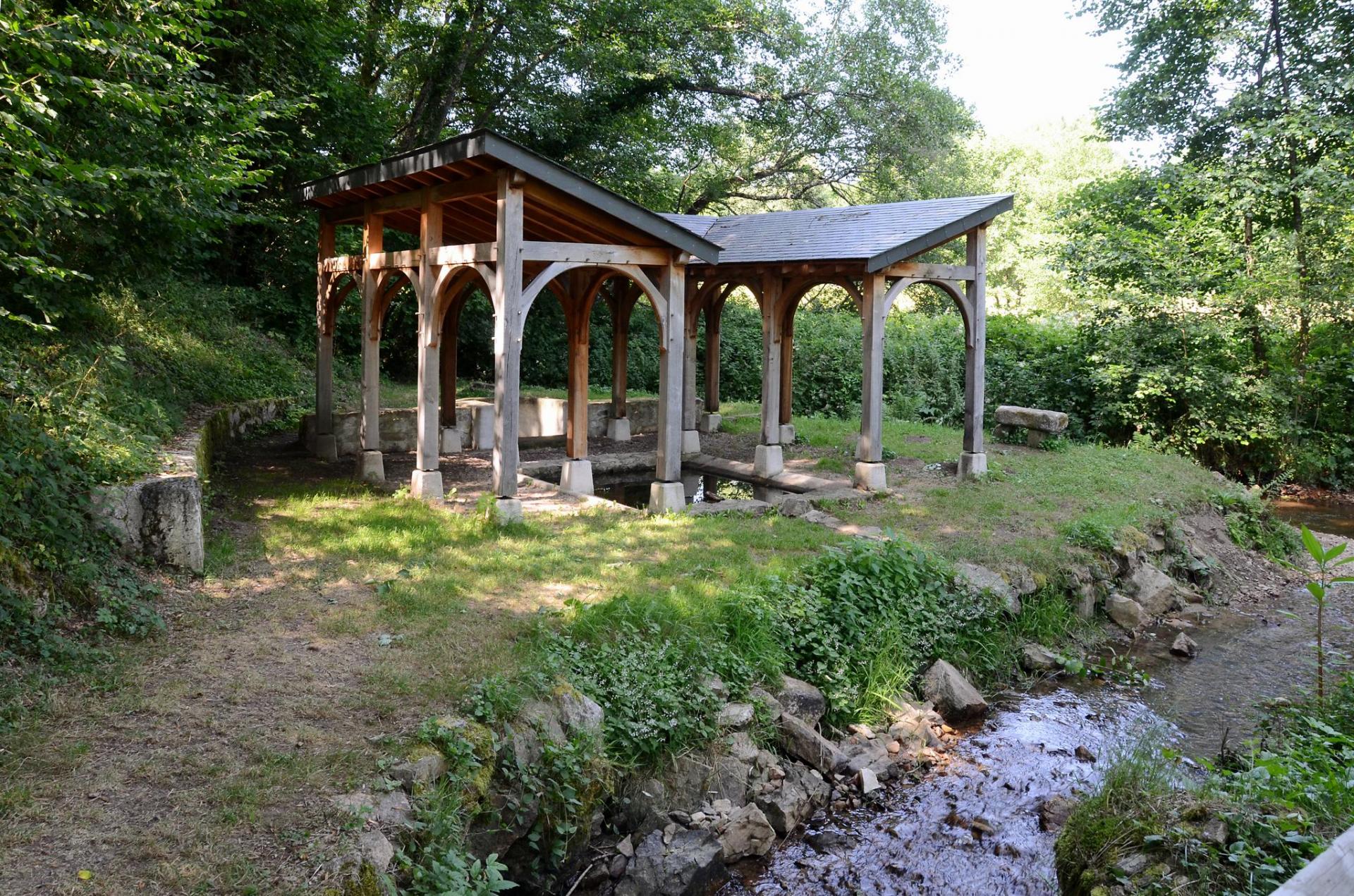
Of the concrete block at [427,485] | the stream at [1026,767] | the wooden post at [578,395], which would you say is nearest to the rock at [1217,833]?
A: the stream at [1026,767]

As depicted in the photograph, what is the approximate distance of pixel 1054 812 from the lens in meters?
5.71

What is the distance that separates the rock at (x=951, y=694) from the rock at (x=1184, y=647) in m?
2.44

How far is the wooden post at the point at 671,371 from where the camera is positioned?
32.3 feet

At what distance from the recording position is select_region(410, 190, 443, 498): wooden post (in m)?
9.57

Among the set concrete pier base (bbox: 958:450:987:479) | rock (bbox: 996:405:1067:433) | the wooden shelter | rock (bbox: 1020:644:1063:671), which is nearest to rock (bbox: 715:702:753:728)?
rock (bbox: 1020:644:1063:671)

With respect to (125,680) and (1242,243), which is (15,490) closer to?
(125,680)

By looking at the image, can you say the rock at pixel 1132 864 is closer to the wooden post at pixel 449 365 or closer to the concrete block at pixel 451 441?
the concrete block at pixel 451 441

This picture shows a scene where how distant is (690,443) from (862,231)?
412cm

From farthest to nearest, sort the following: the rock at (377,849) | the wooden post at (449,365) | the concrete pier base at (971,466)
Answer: the wooden post at (449,365) → the concrete pier base at (971,466) → the rock at (377,849)

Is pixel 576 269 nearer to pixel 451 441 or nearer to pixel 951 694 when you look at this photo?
pixel 451 441

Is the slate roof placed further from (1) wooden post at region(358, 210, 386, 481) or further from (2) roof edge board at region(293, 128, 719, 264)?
(1) wooden post at region(358, 210, 386, 481)

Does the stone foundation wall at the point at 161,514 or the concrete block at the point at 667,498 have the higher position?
the stone foundation wall at the point at 161,514

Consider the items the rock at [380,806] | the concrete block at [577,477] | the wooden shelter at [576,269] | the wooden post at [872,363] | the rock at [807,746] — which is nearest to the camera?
the rock at [380,806]

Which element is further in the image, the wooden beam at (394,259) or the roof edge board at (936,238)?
the roof edge board at (936,238)
